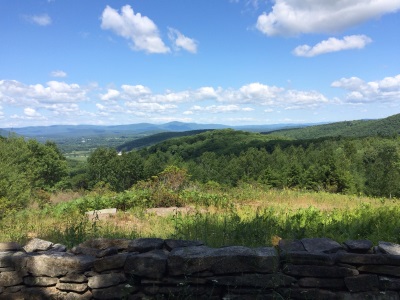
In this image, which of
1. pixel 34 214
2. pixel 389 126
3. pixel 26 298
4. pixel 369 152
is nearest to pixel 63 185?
pixel 34 214

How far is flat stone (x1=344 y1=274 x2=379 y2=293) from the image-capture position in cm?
374

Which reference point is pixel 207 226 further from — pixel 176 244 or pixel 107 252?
pixel 107 252

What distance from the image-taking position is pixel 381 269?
3.78 metres

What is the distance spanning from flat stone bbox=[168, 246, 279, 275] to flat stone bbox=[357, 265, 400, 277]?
108cm

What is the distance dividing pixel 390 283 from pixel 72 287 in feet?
13.1

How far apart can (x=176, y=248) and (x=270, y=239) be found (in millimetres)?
2083

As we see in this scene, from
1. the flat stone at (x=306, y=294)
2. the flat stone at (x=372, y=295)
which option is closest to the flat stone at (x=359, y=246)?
the flat stone at (x=372, y=295)

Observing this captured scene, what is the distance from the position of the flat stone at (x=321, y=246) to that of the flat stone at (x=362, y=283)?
0.39 m

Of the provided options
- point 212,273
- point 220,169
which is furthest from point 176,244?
point 220,169

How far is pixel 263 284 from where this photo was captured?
12.3ft

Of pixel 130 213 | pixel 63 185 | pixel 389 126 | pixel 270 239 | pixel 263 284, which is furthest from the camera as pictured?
pixel 389 126

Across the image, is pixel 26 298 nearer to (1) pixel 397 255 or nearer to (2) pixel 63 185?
(1) pixel 397 255

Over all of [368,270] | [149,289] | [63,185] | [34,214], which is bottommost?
[63,185]

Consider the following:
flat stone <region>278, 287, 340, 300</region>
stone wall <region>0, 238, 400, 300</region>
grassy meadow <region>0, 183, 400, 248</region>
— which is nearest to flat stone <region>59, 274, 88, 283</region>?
stone wall <region>0, 238, 400, 300</region>
